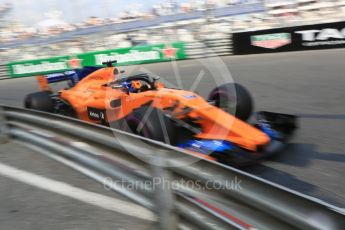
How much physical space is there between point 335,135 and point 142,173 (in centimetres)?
304

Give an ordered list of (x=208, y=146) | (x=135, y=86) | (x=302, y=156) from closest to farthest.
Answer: (x=208, y=146)
(x=302, y=156)
(x=135, y=86)

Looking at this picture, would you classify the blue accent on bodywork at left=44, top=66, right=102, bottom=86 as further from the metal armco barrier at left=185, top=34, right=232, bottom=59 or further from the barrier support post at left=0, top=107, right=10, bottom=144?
the metal armco barrier at left=185, top=34, right=232, bottom=59

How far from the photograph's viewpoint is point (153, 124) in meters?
4.37

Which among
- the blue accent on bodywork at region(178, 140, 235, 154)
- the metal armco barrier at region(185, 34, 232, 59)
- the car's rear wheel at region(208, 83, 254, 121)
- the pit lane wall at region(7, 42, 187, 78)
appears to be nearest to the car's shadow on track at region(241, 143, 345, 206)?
the blue accent on bodywork at region(178, 140, 235, 154)

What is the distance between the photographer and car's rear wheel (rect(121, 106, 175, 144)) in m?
4.35

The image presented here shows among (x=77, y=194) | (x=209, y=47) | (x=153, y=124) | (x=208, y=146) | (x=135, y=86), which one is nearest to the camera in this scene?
(x=77, y=194)

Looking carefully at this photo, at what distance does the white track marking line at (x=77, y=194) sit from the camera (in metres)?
3.18

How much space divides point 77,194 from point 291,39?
42.5 feet

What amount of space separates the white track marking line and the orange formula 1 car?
1024 mm

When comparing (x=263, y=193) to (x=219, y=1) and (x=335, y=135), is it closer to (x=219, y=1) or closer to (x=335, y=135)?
(x=335, y=135)

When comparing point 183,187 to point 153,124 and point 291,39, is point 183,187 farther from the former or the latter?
point 291,39

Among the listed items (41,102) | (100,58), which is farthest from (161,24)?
(41,102)

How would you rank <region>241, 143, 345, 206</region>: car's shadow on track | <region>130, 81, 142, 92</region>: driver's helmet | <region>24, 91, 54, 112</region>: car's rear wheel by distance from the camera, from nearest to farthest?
1. <region>241, 143, 345, 206</region>: car's shadow on track
2. <region>130, 81, 142, 92</region>: driver's helmet
3. <region>24, 91, 54, 112</region>: car's rear wheel

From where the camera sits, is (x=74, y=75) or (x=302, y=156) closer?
(x=302, y=156)
